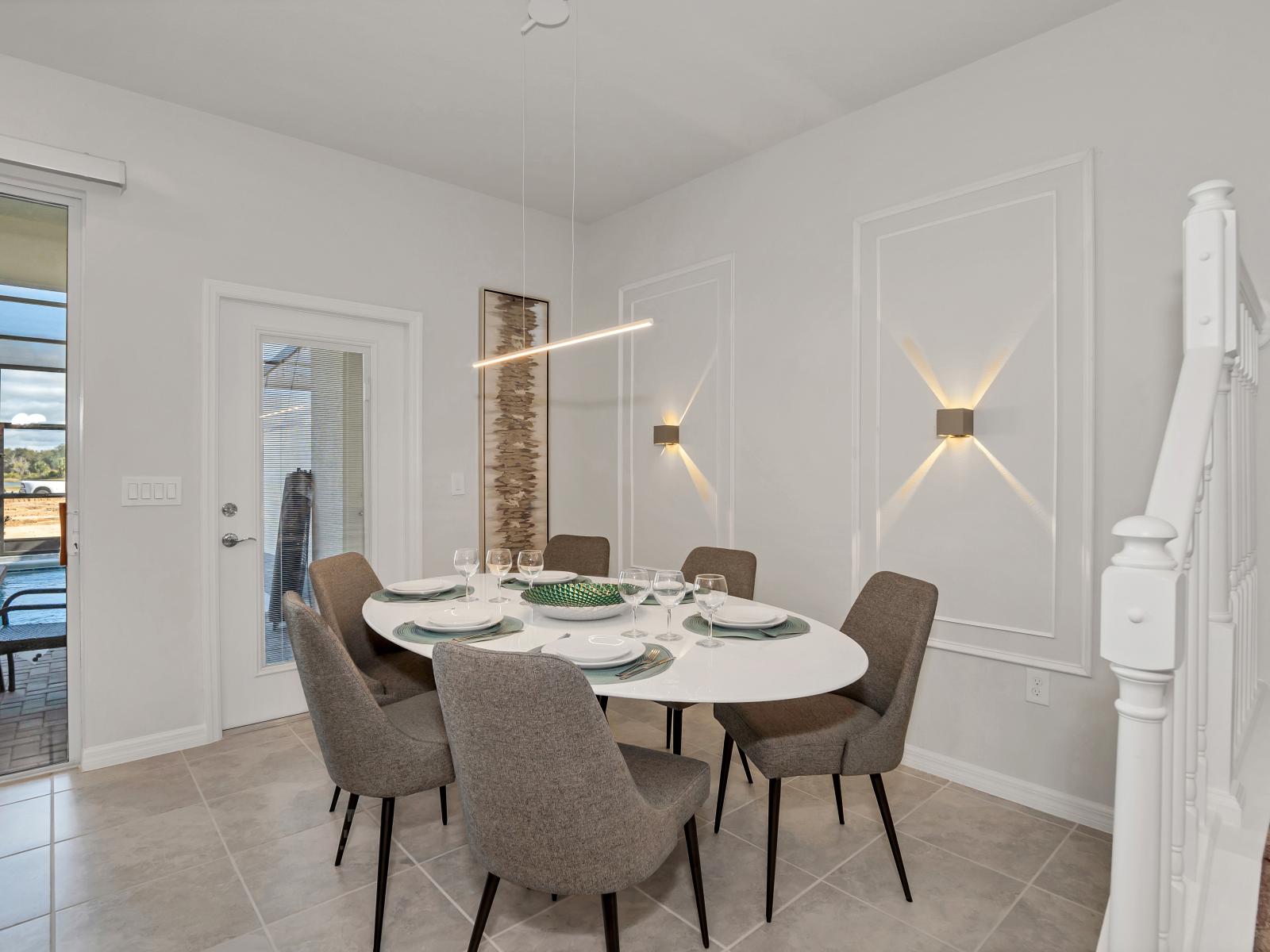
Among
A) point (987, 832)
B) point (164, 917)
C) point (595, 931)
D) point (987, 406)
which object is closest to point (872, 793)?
A: point (987, 832)

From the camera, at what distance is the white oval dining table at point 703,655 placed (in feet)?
4.87

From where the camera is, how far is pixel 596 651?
5.48 feet

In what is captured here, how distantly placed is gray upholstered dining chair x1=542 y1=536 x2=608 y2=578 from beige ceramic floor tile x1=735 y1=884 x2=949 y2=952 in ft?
5.49

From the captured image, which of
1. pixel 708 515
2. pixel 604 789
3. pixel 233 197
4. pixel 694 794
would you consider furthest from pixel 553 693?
pixel 233 197

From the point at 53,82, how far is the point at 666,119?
8.38 ft

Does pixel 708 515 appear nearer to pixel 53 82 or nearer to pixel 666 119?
pixel 666 119

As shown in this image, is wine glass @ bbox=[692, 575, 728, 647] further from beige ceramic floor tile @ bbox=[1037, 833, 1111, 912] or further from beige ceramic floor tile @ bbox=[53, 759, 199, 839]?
beige ceramic floor tile @ bbox=[53, 759, 199, 839]

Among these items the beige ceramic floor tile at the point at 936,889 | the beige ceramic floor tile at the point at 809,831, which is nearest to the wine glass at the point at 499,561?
the beige ceramic floor tile at the point at 809,831

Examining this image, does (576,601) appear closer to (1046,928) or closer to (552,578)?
(552,578)

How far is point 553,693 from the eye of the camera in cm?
129

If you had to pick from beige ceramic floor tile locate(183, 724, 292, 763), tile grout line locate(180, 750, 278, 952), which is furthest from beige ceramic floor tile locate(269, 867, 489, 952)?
beige ceramic floor tile locate(183, 724, 292, 763)

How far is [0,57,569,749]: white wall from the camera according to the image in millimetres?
2861

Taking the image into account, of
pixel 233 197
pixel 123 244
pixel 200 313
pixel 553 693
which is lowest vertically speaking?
pixel 553 693

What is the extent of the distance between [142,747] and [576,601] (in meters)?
2.26
